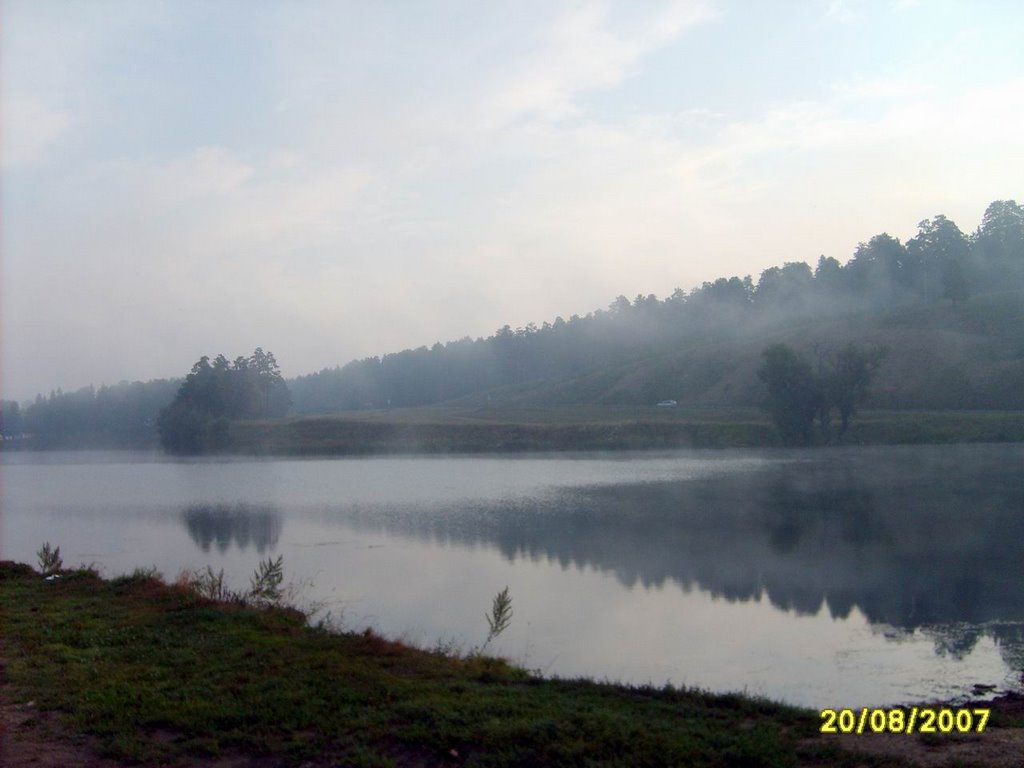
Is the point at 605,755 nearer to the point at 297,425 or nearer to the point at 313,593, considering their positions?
the point at 313,593

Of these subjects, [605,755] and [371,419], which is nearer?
[605,755]

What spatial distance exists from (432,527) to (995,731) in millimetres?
21961

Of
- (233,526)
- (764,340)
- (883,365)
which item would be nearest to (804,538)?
(233,526)

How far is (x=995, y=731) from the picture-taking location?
23.9ft

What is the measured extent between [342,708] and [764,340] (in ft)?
364

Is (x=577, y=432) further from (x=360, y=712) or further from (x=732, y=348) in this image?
(x=360, y=712)

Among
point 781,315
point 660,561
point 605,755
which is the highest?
point 781,315

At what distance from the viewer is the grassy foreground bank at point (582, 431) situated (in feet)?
217

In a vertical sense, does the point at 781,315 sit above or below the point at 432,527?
above

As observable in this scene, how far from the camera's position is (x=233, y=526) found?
97.2 ft

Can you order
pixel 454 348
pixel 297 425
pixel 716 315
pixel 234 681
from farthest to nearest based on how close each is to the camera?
pixel 454 348 → pixel 716 315 → pixel 297 425 → pixel 234 681

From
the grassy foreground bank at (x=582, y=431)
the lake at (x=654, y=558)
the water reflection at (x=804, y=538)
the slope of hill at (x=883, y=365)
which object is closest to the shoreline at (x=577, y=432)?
the grassy foreground bank at (x=582, y=431)

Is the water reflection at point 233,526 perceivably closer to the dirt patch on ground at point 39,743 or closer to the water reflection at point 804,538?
the water reflection at point 804,538

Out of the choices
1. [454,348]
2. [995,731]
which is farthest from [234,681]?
[454,348]
